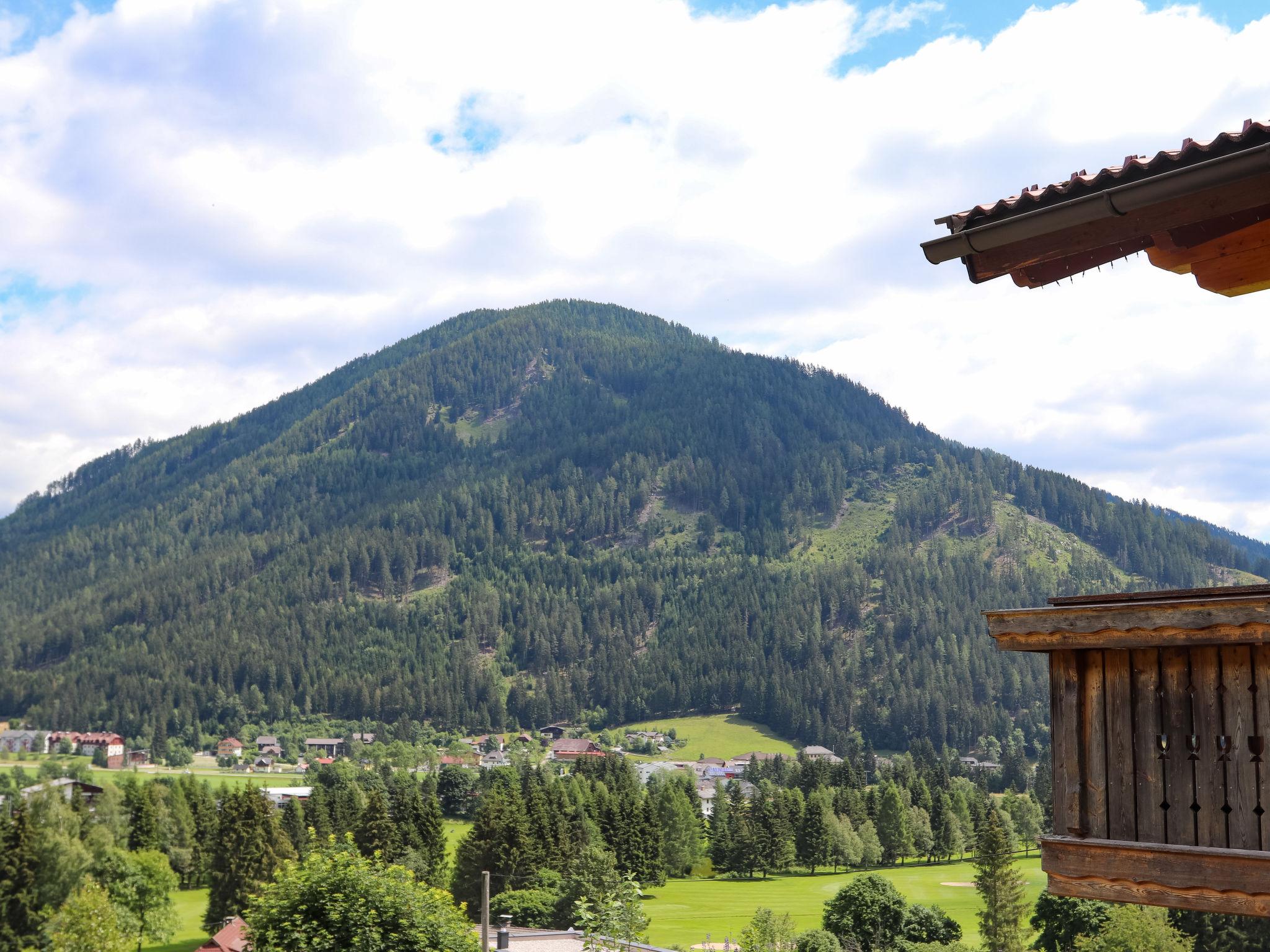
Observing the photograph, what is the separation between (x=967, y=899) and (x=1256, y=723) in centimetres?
9882

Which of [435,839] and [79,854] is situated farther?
[435,839]

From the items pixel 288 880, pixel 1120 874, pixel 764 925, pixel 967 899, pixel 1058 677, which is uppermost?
pixel 1058 677

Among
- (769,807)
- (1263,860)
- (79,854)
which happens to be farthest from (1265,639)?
(769,807)

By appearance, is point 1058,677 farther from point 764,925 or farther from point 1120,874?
point 764,925

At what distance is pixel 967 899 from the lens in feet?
325

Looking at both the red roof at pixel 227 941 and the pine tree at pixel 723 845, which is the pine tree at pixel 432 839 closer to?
the red roof at pixel 227 941

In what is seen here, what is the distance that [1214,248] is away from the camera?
10.3m

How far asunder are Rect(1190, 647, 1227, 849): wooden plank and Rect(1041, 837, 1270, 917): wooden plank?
0.18m

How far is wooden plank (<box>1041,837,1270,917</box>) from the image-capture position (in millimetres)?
8531

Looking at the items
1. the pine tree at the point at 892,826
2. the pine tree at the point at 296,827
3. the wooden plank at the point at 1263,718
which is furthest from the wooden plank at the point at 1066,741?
the pine tree at the point at 892,826

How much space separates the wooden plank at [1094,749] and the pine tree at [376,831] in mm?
89043

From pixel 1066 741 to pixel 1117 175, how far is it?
14.0 ft

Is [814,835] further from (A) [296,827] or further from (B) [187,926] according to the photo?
(B) [187,926]

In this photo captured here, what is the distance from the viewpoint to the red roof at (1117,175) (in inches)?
328
